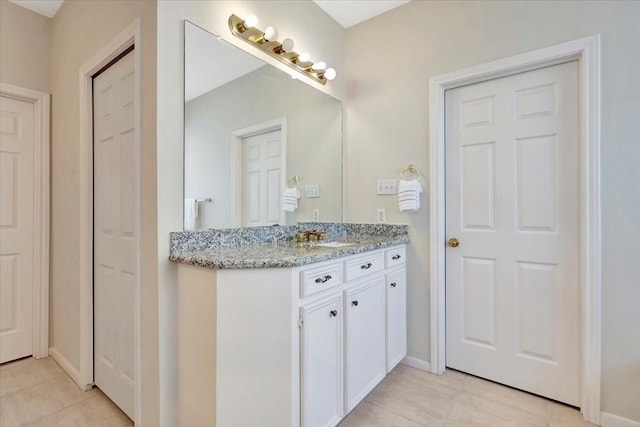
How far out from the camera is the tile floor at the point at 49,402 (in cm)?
164

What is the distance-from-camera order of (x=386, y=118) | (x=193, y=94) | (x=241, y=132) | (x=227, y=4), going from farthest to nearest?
(x=386, y=118), (x=241, y=132), (x=227, y=4), (x=193, y=94)

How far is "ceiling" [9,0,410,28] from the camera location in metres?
2.22

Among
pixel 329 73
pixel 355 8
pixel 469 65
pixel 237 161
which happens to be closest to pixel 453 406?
pixel 237 161

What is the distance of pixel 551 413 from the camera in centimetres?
171

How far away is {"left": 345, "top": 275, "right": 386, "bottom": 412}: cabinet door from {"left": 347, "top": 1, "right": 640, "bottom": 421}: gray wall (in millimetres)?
490

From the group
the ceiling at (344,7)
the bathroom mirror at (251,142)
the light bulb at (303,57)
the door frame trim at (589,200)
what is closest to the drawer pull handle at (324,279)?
the bathroom mirror at (251,142)

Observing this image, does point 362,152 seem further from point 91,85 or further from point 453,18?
point 91,85

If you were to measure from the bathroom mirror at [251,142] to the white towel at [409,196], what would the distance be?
1.78 ft

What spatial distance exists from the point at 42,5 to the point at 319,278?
2.80 meters

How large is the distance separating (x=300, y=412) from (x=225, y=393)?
33cm

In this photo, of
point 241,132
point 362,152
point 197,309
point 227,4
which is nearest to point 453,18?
point 362,152

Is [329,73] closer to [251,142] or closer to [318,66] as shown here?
[318,66]

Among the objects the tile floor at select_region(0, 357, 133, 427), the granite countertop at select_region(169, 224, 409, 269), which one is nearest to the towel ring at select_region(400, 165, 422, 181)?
the granite countertop at select_region(169, 224, 409, 269)

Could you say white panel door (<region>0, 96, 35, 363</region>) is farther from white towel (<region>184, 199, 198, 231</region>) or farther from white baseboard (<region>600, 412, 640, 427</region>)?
white baseboard (<region>600, 412, 640, 427</region>)
